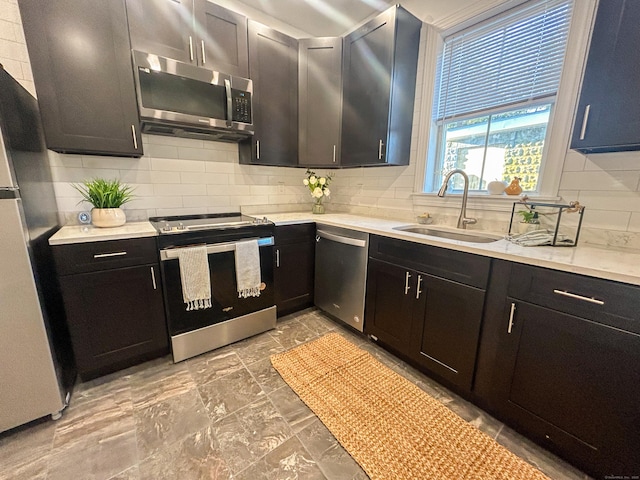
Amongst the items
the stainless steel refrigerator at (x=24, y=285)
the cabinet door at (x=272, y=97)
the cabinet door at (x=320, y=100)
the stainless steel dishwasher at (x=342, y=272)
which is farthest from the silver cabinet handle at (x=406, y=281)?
the stainless steel refrigerator at (x=24, y=285)

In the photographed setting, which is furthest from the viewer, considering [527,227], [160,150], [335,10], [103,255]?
[335,10]

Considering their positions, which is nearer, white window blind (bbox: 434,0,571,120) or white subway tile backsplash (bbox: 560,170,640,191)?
white subway tile backsplash (bbox: 560,170,640,191)

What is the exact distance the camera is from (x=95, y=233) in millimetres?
1570

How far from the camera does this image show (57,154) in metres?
1.78

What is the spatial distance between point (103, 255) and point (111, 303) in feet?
1.02

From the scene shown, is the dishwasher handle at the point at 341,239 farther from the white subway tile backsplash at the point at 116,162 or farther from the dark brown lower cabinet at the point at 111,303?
the white subway tile backsplash at the point at 116,162

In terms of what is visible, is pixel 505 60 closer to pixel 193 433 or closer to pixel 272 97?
pixel 272 97

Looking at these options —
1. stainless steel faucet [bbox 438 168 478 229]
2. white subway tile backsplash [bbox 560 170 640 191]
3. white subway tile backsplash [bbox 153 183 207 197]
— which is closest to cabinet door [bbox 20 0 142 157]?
white subway tile backsplash [bbox 153 183 207 197]

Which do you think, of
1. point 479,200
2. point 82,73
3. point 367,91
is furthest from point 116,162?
point 479,200

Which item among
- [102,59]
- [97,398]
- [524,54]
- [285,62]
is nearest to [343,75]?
[285,62]

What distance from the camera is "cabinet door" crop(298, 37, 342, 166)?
2.35 metres

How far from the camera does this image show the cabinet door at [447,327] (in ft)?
4.77

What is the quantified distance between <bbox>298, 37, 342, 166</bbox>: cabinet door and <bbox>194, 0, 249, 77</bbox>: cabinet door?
21.8 inches

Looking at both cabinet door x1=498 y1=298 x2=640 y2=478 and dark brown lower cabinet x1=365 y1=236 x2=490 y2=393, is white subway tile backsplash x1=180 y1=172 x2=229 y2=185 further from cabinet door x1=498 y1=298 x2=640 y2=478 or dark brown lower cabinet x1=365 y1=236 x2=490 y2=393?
cabinet door x1=498 y1=298 x2=640 y2=478
